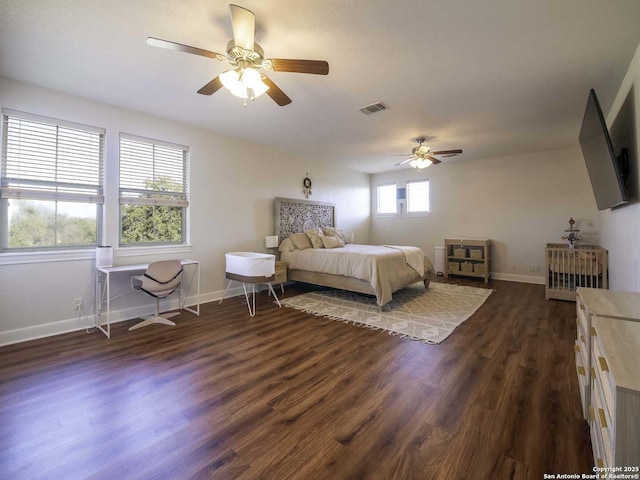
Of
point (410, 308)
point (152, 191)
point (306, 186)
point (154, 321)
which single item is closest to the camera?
point (154, 321)

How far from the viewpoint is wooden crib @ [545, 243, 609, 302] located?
4043mm

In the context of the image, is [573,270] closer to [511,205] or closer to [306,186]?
[511,205]

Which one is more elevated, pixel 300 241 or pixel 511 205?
pixel 511 205

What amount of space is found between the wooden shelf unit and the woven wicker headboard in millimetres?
2658

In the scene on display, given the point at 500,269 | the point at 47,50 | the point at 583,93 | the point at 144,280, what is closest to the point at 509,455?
the point at 144,280

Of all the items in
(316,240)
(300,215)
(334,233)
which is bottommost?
(316,240)

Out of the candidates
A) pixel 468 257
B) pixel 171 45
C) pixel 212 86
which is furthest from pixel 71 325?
pixel 468 257

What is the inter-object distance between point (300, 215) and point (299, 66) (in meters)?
3.78

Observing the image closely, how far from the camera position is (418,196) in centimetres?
710

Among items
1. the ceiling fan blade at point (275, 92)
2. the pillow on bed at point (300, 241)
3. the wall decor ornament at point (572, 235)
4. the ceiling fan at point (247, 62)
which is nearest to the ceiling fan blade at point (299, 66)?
the ceiling fan at point (247, 62)

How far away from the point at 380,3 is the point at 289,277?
414 cm

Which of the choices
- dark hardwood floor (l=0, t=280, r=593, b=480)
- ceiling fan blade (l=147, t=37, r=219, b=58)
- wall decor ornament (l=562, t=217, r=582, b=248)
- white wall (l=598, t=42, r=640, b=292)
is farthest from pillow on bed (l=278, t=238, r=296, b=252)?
wall decor ornament (l=562, t=217, r=582, b=248)

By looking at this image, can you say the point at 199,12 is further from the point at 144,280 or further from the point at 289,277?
the point at 289,277

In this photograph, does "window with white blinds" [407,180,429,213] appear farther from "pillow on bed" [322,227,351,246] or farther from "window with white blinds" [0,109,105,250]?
"window with white blinds" [0,109,105,250]
